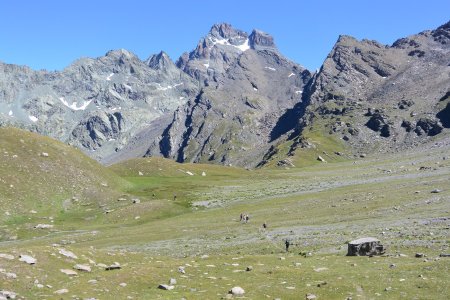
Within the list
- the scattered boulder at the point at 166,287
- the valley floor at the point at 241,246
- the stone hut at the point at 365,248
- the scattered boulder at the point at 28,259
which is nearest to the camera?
the valley floor at the point at 241,246

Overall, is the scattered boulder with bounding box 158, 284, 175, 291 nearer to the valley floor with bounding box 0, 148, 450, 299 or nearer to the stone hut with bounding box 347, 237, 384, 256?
the valley floor with bounding box 0, 148, 450, 299

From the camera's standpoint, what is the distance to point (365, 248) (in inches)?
1555

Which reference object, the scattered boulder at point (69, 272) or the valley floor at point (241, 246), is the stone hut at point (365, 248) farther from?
the scattered boulder at point (69, 272)

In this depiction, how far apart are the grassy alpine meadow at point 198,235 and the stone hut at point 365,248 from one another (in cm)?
134

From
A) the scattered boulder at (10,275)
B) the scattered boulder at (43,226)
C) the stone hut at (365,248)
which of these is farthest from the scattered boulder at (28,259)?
the scattered boulder at (43,226)

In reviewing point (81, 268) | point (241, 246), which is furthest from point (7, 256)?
point (241, 246)

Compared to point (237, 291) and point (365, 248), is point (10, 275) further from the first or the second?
point (365, 248)

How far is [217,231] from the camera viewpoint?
7094cm

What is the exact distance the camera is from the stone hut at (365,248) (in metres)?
39.0

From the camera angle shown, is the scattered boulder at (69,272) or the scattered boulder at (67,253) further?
the scattered boulder at (67,253)

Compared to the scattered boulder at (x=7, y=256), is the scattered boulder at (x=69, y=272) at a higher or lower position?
lower

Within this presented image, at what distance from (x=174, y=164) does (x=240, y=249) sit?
124667 mm

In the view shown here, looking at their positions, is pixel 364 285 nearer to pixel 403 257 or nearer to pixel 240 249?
pixel 403 257

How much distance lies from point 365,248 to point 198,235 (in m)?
32.9
